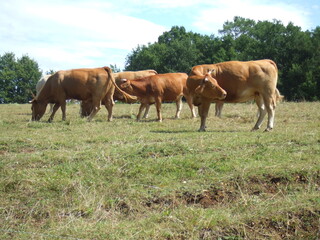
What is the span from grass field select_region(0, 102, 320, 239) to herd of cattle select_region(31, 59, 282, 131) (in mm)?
2786

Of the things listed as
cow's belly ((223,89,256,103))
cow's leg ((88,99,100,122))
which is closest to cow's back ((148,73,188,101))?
cow's leg ((88,99,100,122))

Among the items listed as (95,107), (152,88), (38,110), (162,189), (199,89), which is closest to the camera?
(162,189)

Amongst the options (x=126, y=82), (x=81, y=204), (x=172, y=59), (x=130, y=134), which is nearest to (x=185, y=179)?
(x=81, y=204)

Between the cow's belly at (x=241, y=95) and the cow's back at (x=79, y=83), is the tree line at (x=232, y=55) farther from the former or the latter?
the cow's belly at (x=241, y=95)

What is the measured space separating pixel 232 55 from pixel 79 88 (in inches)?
2033

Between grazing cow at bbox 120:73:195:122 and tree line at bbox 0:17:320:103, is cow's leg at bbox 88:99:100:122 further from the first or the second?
tree line at bbox 0:17:320:103

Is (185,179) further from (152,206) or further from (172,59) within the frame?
(172,59)

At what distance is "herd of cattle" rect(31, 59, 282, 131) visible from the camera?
43.2ft

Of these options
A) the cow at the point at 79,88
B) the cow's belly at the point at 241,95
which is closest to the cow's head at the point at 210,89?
the cow's belly at the point at 241,95

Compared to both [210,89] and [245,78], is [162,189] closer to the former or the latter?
[210,89]

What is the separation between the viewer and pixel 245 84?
1328cm

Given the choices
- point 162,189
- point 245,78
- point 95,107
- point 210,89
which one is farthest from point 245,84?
point 162,189

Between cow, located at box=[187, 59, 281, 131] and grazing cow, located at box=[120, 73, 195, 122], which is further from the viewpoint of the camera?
grazing cow, located at box=[120, 73, 195, 122]

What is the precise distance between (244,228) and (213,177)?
1.91m
